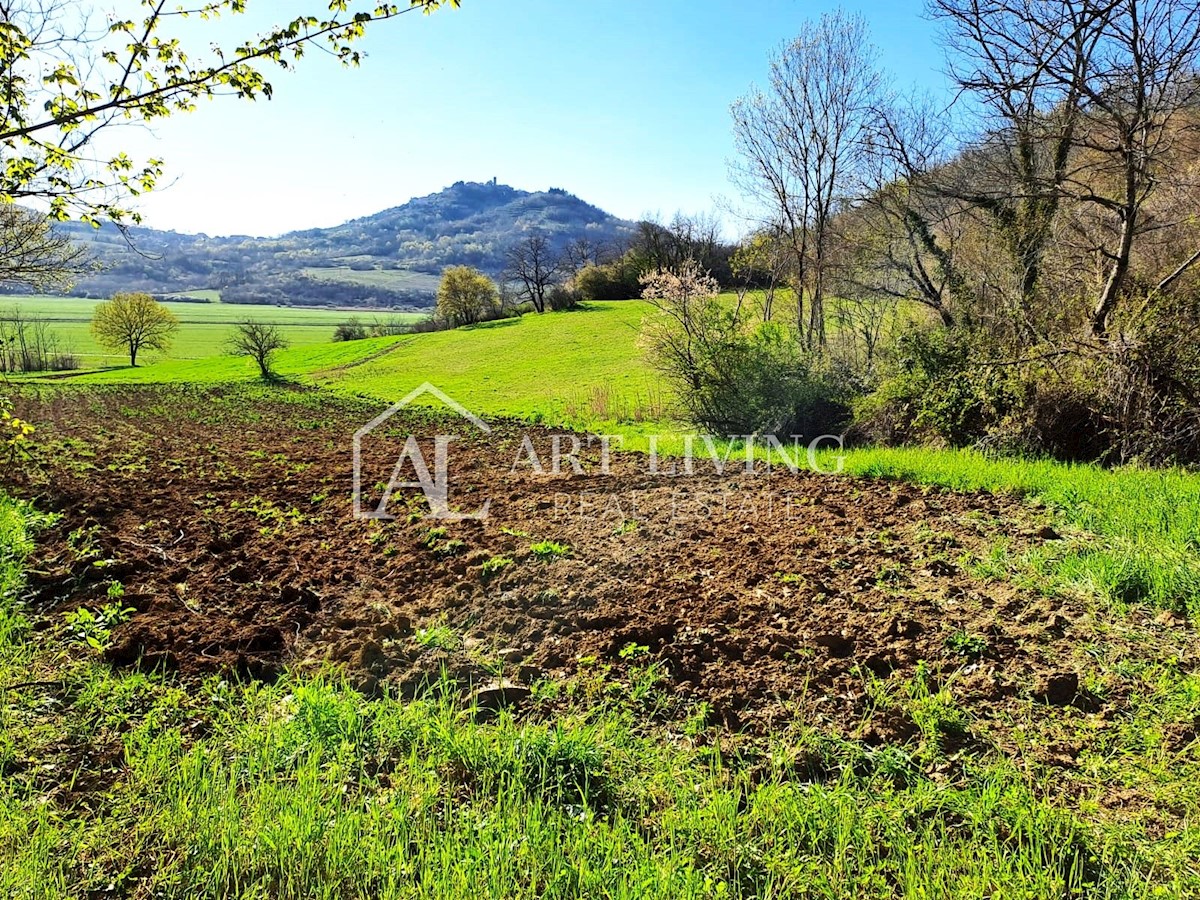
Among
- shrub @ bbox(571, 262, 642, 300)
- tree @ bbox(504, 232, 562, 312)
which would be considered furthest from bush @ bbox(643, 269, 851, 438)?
tree @ bbox(504, 232, 562, 312)

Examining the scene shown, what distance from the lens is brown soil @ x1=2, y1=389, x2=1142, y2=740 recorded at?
380 cm

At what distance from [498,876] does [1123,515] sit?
6.16 meters

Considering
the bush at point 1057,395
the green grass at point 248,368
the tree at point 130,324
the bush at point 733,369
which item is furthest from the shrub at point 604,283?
the bush at point 1057,395

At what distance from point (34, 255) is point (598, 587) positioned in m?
12.0

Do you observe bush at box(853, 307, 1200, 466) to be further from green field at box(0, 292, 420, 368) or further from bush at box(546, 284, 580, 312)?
green field at box(0, 292, 420, 368)

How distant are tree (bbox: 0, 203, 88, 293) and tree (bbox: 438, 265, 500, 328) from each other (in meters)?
51.6

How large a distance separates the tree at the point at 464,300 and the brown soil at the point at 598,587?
5634cm

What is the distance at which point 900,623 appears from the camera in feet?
13.5

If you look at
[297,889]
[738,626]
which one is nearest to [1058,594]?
[738,626]

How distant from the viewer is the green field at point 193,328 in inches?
2501

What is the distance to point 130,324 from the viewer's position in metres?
56.1

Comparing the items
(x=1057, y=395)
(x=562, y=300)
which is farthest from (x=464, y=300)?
(x=1057, y=395)

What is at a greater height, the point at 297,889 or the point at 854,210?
the point at 854,210

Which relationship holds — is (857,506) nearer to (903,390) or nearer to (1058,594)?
(1058,594)
